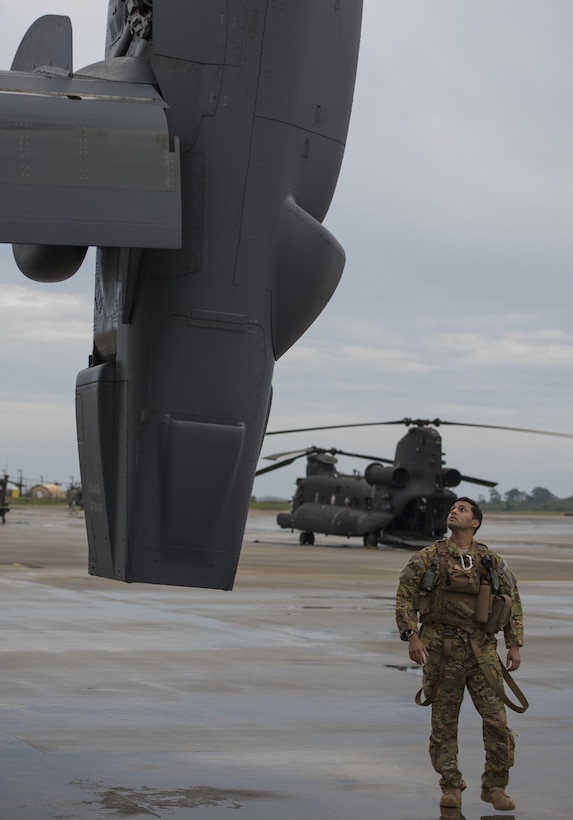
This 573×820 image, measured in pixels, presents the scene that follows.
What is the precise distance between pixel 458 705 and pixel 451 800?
54 cm

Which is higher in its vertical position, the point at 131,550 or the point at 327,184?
the point at 327,184

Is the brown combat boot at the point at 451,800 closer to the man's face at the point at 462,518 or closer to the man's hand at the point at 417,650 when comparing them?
the man's hand at the point at 417,650

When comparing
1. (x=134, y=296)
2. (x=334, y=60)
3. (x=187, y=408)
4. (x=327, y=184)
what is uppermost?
(x=334, y=60)

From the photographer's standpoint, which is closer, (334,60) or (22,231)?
(22,231)

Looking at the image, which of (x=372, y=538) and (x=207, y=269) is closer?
(x=207, y=269)

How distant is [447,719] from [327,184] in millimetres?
4354

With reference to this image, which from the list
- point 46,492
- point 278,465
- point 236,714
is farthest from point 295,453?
point 46,492

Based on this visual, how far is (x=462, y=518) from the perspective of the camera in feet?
24.0

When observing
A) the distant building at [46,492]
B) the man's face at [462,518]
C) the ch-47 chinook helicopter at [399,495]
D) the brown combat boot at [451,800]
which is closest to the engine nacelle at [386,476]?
the ch-47 chinook helicopter at [399,495]

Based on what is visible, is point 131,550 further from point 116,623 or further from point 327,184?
point 116,623

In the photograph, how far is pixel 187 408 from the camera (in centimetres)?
899

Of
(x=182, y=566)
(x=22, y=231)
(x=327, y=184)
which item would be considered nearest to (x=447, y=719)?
(x=182, y=566)

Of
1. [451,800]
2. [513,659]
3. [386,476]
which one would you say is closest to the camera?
[451,800]

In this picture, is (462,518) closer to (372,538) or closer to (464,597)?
(464,597)
